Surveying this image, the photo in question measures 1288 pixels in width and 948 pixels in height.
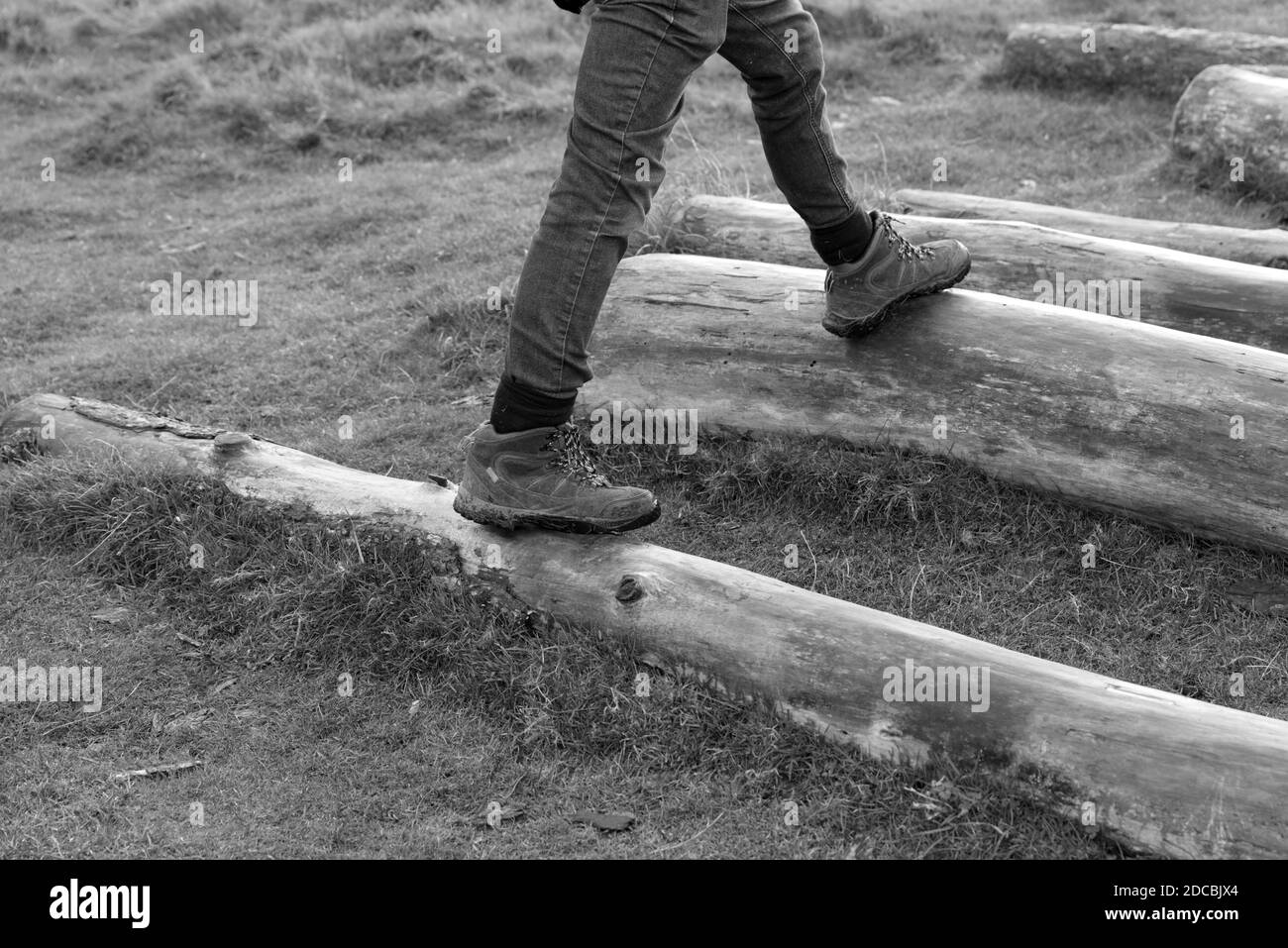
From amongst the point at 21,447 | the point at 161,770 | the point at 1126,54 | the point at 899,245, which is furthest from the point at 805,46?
the point at 1126,54

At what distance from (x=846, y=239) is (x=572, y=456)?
1102mm

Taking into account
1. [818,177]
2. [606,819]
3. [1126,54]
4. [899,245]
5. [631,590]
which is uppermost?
[1126,54]

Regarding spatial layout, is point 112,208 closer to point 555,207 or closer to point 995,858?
point 555,207

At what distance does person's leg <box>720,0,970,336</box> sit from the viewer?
3.22 meters

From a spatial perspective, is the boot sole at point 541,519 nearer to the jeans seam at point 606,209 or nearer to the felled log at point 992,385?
the jeans seam at point 606,209

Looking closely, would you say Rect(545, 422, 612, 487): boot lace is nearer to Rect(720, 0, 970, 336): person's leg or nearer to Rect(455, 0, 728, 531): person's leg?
Rect(455, 0, 728, 531): person's leg

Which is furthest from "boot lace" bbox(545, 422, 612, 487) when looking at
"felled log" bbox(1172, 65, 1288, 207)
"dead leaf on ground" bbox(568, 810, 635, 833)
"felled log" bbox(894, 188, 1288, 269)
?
"felled log" bbox(1172, 65, 1288, 207)

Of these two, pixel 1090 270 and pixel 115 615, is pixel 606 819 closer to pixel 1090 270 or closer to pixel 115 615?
pixel 115 615

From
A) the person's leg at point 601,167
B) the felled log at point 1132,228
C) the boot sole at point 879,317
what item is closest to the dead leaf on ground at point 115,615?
the person's leg at point 601,167

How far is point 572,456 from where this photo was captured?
126 inches

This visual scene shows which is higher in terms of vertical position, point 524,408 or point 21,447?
point 524,408

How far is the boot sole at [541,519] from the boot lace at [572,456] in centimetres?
11

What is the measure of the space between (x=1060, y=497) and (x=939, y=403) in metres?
0.46

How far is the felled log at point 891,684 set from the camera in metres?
2.45
